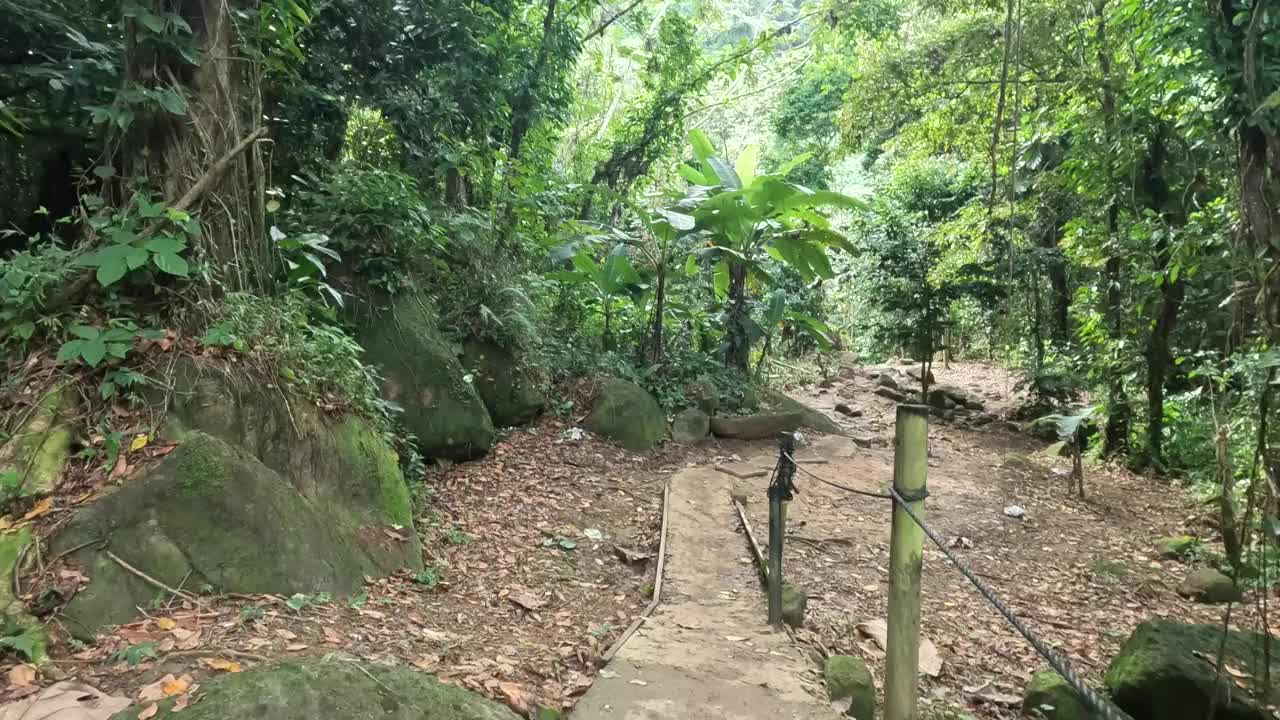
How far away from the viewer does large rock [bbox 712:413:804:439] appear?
9.29m

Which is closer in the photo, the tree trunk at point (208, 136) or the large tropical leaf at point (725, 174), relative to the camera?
the tree trunk at point (208, 136)

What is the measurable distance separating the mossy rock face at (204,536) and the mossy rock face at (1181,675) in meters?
3.99

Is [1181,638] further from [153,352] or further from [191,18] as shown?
[191,18]

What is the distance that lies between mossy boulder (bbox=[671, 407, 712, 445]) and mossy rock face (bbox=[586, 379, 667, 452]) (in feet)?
0.77

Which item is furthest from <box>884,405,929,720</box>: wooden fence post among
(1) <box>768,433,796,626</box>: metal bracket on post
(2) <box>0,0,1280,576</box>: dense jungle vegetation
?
(1) <box>768,433,796,626</box>: metal bracket on post

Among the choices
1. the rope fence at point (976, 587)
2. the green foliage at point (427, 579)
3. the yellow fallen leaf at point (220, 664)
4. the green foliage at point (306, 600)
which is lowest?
the green foliage at point (427, 579)

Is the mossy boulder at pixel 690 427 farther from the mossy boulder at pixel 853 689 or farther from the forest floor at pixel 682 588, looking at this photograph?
the mossy boulder at pixel 853 689

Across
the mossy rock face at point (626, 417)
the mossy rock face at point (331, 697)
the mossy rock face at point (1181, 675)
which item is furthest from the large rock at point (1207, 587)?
the mossy rock face at point (331, 697)

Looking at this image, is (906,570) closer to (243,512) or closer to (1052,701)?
→ (1052,701)

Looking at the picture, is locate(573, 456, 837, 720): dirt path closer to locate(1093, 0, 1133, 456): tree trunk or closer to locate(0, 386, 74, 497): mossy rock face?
locate(0, 386, 74, 497): mossy rock face

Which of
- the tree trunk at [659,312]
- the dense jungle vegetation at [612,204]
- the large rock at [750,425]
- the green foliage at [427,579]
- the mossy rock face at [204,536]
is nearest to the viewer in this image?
the mossy rock face at [204,536]

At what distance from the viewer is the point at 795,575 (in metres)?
5.45

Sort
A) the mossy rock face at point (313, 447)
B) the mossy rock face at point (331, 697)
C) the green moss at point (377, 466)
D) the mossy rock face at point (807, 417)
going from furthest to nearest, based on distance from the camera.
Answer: the mossy rock face at point (807, 417) < the green moss at point (377, 466) < the mossy rock face at point (313, 447) < the mossy rock face at point (331, 697)

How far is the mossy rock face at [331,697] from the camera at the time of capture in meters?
2.20
